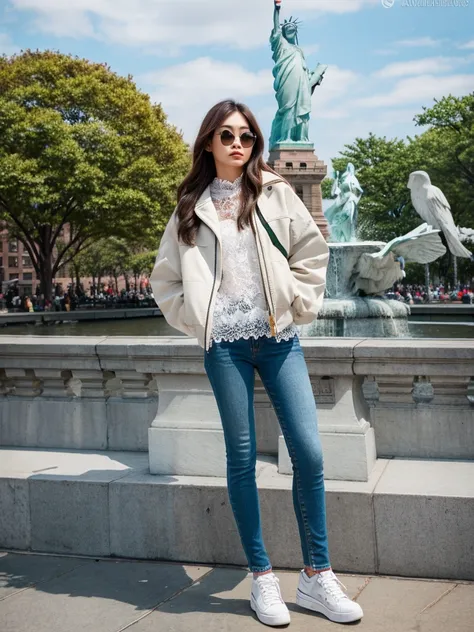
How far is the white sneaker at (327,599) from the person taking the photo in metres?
3.44

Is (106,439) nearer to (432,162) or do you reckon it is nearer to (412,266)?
(432,162)

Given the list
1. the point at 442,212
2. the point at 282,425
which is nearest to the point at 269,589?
the point at 282,425

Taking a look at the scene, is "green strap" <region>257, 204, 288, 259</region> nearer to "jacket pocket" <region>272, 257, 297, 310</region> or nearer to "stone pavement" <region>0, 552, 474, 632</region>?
"jacket pocket" <region>272, 257, 297, 310</region>

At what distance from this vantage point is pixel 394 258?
1808 cm

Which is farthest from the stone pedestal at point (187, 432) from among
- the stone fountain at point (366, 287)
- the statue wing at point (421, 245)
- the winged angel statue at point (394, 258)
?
the stone fountain at point (366, 287)

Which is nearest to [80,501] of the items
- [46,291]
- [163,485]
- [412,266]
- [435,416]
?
[163,485]

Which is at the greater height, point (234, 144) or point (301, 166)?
point (301, 166)

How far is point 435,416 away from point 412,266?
68.6 m

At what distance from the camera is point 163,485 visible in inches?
173

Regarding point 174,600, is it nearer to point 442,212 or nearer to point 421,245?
point 421,245

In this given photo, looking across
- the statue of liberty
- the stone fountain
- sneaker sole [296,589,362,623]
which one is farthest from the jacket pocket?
the statue of liberty

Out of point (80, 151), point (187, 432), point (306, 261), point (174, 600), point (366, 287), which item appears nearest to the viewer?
point (306, 261)

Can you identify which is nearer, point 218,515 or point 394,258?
point 218,515

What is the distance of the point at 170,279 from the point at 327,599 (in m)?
1.53
